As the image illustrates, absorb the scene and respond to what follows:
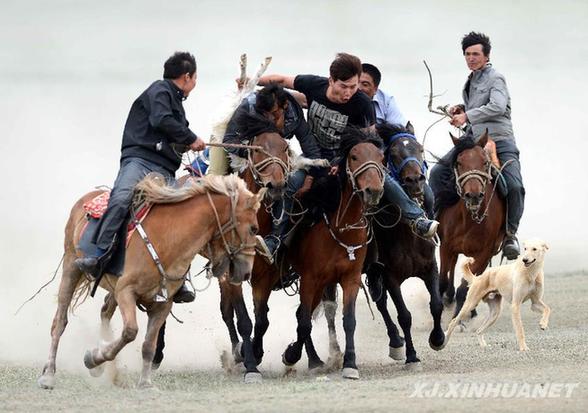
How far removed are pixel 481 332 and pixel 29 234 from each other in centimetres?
866

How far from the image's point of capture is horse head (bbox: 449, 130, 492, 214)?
17.0m

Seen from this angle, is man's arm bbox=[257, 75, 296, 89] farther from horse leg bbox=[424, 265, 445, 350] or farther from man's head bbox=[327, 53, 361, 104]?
horse leg bbox=[424, 265, 445, 350]

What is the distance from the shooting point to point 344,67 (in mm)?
14977

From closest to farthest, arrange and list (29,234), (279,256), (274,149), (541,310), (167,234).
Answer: (167,234), (274,149), (279,256), (541,310), (29,234)

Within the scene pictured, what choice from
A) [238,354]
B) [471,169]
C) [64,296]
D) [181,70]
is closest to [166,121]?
[181,70]

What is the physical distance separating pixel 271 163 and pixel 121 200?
1527 mm

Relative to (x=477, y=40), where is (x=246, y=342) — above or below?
below

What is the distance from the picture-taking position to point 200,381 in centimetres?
1450

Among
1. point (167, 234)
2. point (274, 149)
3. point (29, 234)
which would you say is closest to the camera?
point (167, 234)

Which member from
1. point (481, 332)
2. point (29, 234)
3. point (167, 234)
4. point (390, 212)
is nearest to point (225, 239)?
point (167, 234)

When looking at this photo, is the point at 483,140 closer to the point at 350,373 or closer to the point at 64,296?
the point at 350,373

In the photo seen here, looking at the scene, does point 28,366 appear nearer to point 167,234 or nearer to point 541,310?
point 167,234

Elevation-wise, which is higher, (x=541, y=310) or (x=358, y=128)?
(x=358, y=128)

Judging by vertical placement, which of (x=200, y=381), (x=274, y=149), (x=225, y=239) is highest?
(x=274, y=149)
